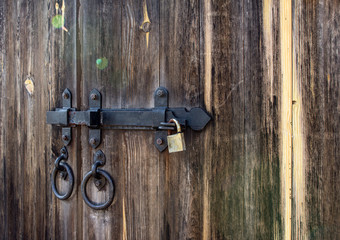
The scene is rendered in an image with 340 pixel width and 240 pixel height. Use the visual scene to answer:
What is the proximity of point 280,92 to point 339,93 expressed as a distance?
0.12 metres

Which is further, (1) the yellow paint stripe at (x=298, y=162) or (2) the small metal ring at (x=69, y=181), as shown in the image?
(2) the small metal ring at (x=69, y=181)

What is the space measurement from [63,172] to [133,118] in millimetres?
323

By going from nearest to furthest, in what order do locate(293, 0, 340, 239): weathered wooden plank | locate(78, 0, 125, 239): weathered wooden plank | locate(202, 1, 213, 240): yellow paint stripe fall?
locate(293, 0, 340, 239): weathered wooden plank → locate(202, 1, 213, 240): yellow paint stripe → locate(78, 0, 125, 239): weathered wooden plank

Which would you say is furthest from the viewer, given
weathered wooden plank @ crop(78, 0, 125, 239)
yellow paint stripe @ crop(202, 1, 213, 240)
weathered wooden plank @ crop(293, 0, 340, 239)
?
weathered wooden plank @ crop(78, 0, 125, 239)

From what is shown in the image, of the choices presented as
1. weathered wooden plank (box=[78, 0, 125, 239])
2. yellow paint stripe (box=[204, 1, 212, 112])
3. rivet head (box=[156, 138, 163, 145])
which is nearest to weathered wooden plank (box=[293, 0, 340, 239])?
yellow paint stripe (box=[204, 1, 212, 112])

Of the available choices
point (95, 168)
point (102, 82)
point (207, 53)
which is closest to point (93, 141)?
point (95, 168)

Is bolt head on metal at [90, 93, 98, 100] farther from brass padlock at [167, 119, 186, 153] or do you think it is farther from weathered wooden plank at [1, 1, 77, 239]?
brass padlock at [167, 119, 186, 153]

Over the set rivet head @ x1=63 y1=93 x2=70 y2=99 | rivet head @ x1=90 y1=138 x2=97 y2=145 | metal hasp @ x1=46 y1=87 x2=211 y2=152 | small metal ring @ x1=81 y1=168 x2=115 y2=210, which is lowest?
small metal ring @ x1=81 y1=168 x2=115 y2=210

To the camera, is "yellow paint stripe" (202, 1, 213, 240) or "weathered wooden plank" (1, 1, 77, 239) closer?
"yellow paint stripe" (202, 1, 213, 240)

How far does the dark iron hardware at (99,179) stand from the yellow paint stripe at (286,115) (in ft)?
1.55

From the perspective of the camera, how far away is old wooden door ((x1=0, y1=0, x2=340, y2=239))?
1.90 feet

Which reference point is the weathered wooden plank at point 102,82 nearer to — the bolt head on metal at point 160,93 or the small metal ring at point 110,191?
the small metal ring at point 110,191

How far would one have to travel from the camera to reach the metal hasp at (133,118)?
663 mm

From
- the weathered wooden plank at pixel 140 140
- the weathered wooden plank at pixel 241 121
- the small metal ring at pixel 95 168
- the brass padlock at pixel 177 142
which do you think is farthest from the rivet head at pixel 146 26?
the small metal ring at pixel 95 168
